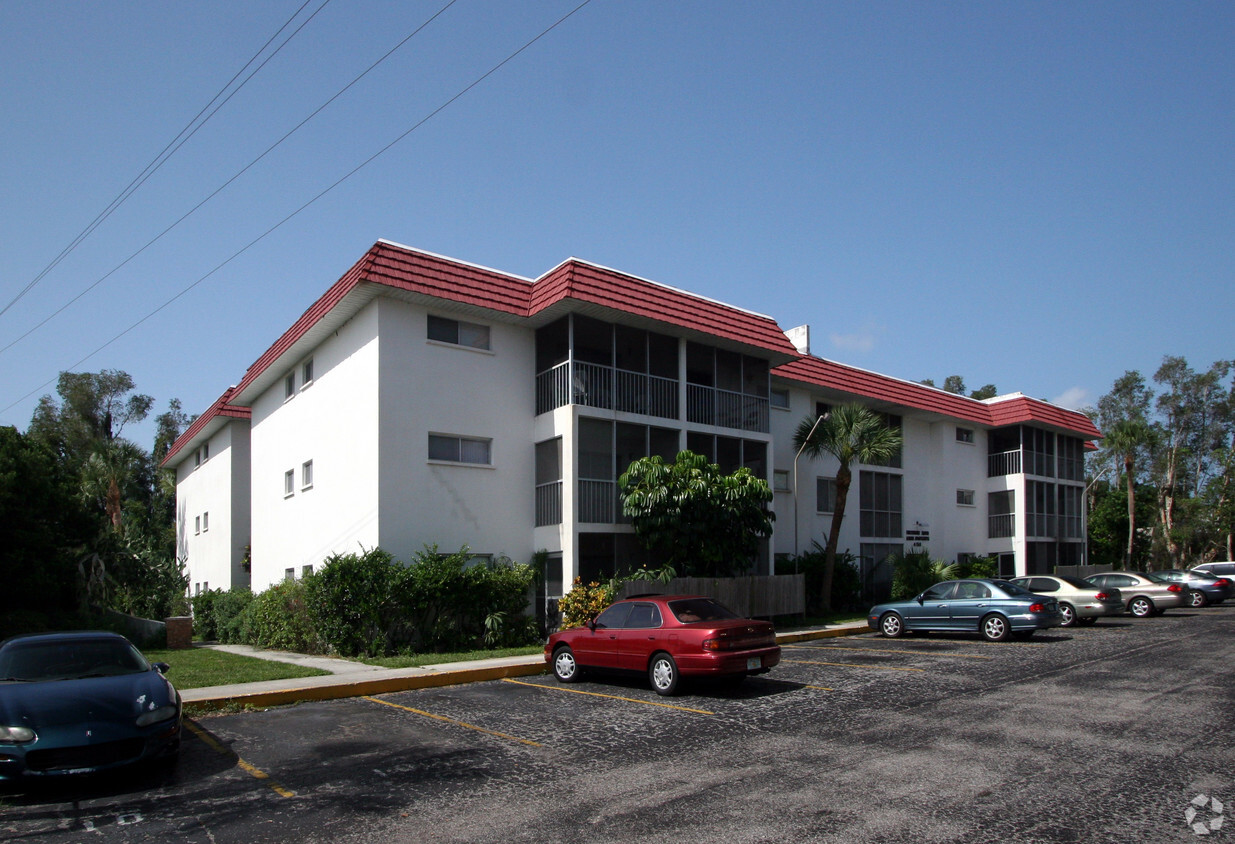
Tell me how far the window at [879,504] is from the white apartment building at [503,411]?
134cm

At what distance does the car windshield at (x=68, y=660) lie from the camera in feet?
30.3

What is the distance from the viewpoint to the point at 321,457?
2155cm

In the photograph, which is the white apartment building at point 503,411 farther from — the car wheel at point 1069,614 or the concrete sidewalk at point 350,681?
the car wheel at point 1069,614

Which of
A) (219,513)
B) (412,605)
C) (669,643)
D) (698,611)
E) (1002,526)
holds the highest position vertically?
(219,513)

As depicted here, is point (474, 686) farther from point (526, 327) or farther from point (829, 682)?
point (526, 327)

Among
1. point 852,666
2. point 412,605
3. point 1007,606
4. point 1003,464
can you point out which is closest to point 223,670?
point 412,605

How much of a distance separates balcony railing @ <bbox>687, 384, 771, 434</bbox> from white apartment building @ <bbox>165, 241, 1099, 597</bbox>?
43 millimetres

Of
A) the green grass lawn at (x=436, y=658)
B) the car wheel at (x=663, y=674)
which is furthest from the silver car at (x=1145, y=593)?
the car wheel at (x=663, y=674)

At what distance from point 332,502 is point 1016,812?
1725 cm

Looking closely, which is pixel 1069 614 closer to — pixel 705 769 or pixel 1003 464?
pixel 1003 464

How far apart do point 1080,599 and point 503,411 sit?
1497cm

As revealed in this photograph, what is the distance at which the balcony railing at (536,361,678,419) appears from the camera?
20062 mm

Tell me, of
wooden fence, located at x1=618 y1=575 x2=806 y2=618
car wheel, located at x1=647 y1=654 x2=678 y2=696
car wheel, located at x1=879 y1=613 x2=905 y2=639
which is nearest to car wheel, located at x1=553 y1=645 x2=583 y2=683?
car wheel, located at x1=647 y1=654 x2=678 y2=696

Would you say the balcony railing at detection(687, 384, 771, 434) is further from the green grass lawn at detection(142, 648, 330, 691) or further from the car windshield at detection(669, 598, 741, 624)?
the green grass lawn at detection(142, 648, 330, 691)
